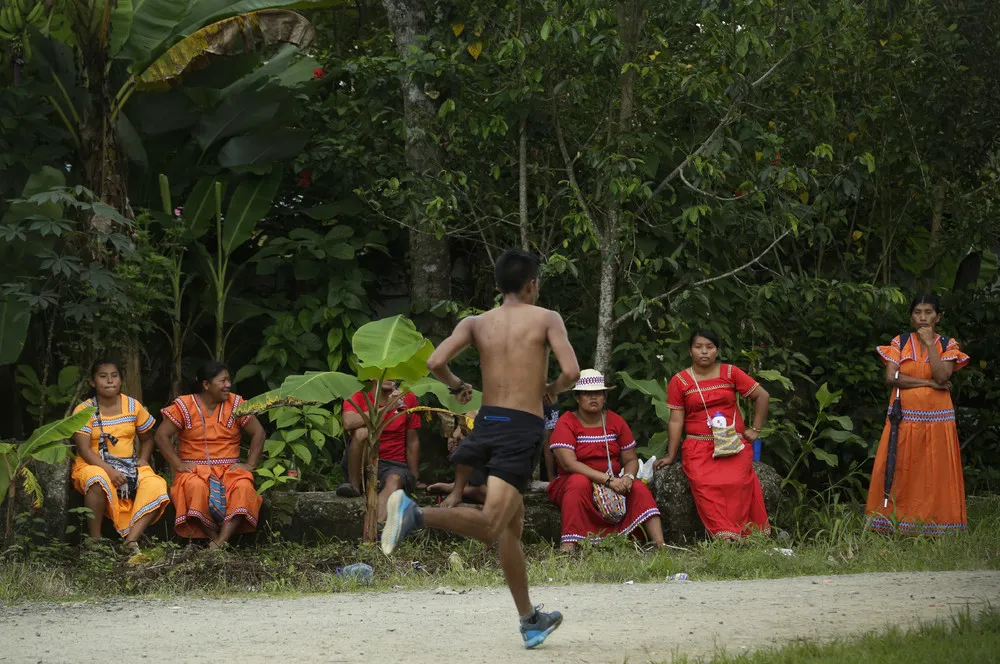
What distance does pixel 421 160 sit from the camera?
388 inches

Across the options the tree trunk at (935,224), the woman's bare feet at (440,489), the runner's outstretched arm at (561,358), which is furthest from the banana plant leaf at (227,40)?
Result: the tree trunk at (935,224)

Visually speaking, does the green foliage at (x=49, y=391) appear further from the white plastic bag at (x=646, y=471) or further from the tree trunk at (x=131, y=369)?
the white plastic bag at (x=646, y=471)

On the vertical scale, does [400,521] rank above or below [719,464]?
above

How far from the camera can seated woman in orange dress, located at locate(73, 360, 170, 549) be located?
8.12 meters

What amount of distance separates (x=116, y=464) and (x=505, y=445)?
3986mm

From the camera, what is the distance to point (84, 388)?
9.07 m

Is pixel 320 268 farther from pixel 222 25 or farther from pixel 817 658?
pixel 817 658

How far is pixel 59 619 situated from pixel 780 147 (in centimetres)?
570

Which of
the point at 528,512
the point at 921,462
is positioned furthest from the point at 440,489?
the point at 921,462

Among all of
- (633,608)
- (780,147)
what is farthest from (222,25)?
(633,608)

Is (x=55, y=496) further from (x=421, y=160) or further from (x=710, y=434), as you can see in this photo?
(x=710, y=434)

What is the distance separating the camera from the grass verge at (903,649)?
4.65 m

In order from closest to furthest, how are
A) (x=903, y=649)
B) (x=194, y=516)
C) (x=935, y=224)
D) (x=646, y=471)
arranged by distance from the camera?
(x=903, y=649)
(x=194, y=516)
(x=646, y=471)
(x=935, y=224)

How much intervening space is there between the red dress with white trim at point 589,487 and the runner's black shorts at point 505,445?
299 cm
